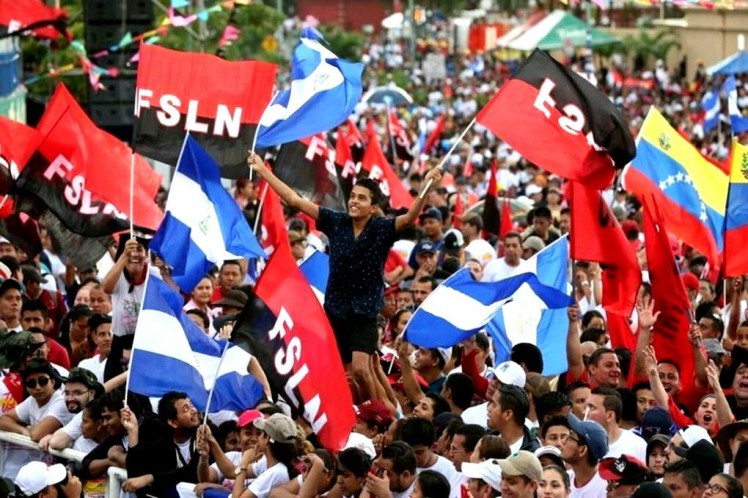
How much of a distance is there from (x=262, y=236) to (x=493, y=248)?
2762 mm

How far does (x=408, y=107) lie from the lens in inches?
1812

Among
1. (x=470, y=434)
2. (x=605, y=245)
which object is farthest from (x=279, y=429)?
(x=605, y=245)

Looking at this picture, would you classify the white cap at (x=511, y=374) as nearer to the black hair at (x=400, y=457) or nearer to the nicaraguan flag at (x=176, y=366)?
the black hair at (x=400, y=457)

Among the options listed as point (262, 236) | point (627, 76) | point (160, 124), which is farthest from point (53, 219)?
point (627, 76)

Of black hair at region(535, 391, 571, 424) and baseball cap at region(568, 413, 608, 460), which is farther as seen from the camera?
black hair at region(535, 391, 571, 424)

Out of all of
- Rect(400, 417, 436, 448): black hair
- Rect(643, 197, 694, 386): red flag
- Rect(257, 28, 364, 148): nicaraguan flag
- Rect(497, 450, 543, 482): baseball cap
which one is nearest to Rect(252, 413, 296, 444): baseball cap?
Rect(400, 417, 436, 448): black hair

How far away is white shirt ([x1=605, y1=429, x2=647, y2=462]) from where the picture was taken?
422 inches

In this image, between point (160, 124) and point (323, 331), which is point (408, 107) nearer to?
point (160, 124)

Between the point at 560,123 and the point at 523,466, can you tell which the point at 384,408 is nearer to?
Answer: the point at 523,466

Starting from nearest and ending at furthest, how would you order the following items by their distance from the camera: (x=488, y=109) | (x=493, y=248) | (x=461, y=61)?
(x=488, y=109) < (x=493, y=248) < (x=461, y=61)

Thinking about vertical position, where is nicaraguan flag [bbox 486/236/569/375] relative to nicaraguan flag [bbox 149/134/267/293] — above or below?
below

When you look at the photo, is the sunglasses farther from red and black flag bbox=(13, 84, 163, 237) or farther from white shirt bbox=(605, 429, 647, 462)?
white shirt bbox=(605, 429, 647, 462)

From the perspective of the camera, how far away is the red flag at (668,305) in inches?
488

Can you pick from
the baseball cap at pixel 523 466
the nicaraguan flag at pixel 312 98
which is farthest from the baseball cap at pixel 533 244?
the baseball cap at pixel 523 466
